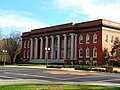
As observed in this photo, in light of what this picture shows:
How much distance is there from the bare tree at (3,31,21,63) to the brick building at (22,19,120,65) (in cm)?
1194

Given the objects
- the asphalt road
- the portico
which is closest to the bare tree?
the portico

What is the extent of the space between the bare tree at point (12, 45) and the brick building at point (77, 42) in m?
11.9

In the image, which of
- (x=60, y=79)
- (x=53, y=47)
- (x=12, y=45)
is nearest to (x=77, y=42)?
(x=53, y=47)

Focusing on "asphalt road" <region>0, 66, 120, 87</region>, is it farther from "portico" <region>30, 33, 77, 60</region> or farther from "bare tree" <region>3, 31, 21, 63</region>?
"bare tree" <region>3, 31, 21, 63</region>

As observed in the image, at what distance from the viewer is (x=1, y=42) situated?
327 feet

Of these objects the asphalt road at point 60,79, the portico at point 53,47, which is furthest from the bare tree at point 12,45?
the asphalt road at point 60,79

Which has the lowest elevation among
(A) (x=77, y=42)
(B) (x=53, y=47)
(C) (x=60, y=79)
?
(C) (x=60, y=79)

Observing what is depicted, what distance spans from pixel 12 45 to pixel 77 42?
31.3m

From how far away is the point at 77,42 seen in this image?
6956 cm

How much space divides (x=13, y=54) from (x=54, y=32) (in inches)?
931

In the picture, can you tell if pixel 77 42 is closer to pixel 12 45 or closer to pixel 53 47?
pixel 53 47

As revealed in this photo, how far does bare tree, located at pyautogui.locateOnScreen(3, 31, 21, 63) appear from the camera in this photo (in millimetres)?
92938

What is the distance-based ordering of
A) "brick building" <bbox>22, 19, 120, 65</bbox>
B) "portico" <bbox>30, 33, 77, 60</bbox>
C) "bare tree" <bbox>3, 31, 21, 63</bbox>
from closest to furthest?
"brick building" <bbox>22, 19, 120, 65</bbox> → "portico" <bbox>30, 33, 77, 60</bbox> → "bare tree" <bbox>3, 31, 21, 63</bbox>

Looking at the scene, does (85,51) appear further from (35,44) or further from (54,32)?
(35,44)
